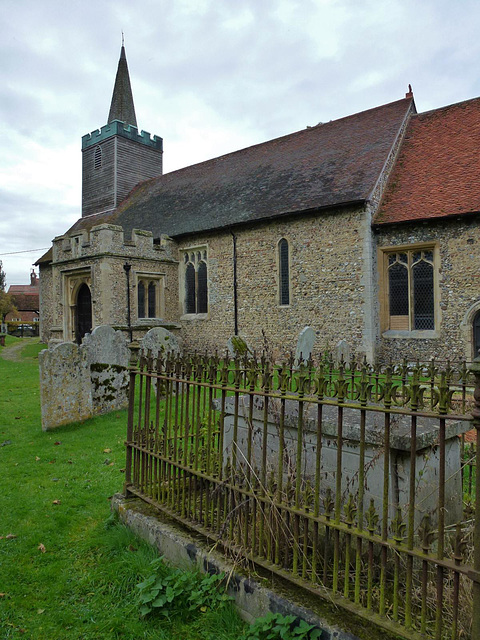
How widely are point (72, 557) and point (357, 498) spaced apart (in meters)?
2.41

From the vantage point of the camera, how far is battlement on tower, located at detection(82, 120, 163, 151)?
23.7 meters

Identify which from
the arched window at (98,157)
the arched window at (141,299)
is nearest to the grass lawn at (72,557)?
the arched window at (141,299)

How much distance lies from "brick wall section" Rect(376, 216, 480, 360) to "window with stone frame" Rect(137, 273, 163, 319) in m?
9.61

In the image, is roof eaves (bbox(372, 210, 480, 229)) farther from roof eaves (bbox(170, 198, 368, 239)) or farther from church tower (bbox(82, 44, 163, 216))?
church tower (bbox(82, 44, 163, 216))

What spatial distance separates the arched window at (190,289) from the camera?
1831cm

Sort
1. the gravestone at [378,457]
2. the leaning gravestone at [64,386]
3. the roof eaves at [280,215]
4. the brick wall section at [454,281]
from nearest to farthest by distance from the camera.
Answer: the gravestone at [378,457]
the leaning gravestone at [64,386]
the brick wall section at [454,281]
the roof eaves at [280,215]

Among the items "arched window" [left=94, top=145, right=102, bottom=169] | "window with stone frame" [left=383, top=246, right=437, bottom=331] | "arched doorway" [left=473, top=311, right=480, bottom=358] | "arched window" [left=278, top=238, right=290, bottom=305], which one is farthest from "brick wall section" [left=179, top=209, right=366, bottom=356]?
"arched window" [left=94, top=145, right=102, bottom=169]

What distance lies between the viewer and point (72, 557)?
3564 mm

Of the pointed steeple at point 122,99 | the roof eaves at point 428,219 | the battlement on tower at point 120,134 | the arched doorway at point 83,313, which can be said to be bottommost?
the arched doorway at point 83,313

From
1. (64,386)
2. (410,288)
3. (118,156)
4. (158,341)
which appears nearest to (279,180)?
(410,288)

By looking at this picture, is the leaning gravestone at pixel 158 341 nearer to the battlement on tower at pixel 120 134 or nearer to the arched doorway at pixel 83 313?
the arched doorway at pixel 83 313

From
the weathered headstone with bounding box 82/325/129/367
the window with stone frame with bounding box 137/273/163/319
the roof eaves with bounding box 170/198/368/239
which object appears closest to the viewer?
the weathered headstone with bounding box 82/325/129/367

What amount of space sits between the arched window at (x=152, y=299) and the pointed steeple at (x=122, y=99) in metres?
12.8

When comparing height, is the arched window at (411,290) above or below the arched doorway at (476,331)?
above
